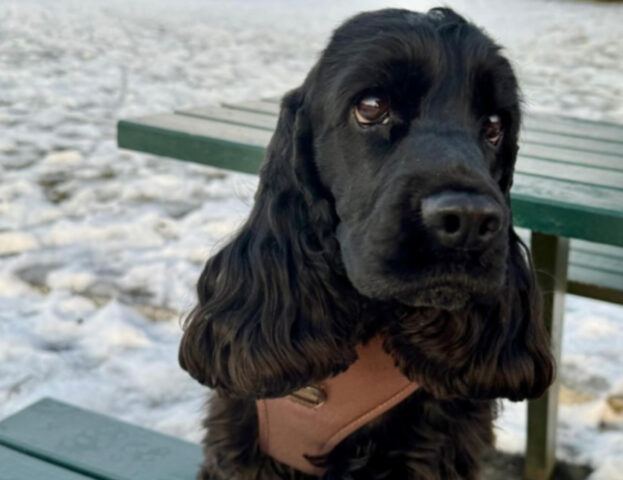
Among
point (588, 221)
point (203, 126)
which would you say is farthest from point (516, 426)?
point (203, 126)

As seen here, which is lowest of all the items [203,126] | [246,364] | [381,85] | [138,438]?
[138,438]

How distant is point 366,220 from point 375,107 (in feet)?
0.68

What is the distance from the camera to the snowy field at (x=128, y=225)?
276 centimetres

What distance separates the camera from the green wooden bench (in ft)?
5.99

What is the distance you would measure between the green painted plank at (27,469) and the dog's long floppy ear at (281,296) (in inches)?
16.1

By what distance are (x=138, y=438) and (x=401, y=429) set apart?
2.29 feet

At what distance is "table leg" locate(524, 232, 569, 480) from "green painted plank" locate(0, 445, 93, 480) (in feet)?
3.92

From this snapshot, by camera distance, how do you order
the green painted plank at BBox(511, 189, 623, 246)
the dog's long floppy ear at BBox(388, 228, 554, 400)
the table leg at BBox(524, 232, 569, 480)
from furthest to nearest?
the table leg at BBox(524, 232, 569, 480) → the green painted plank at BBox(511, 189, 623, 246) → the dog's long floppy ear at BBox(388, 228, 554, 400)

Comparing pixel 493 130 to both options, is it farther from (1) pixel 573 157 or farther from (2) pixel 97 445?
(2) pixel 97 445

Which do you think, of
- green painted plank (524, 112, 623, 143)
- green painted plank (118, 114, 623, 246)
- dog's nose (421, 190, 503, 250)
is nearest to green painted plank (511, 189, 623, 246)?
green painted plank (118, 114, 623, 246)

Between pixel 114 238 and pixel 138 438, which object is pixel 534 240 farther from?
pixel 114 238

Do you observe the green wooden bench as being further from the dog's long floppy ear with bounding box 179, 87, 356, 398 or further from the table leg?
the dog's long floppy ear with bounding box 179, 87, 356, 398

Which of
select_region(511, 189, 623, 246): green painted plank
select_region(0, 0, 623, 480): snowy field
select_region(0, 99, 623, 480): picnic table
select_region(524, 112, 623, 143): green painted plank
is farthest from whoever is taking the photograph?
select_region(0, 0, 623, 480): snowy field

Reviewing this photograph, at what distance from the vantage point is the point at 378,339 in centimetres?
169
